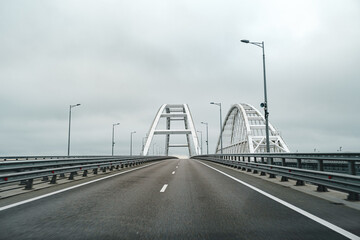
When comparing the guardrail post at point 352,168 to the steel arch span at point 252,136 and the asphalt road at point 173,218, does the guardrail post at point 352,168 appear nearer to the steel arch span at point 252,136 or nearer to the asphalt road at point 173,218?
the asphalt road at point 173,218

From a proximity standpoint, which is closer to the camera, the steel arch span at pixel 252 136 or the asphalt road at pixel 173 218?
the asphalt road at pixel 173 218

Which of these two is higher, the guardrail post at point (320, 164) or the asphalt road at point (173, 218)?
the guardrail post at point (320, 164)

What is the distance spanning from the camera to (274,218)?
205 inches

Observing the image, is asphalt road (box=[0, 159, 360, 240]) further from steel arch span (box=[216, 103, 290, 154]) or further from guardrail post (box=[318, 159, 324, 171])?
steel arch span (box=[216, 103, 290, 154])

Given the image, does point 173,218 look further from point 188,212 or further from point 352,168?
point 352,168

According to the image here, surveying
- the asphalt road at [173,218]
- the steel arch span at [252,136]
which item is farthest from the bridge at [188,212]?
the steel arch span at [252,136]

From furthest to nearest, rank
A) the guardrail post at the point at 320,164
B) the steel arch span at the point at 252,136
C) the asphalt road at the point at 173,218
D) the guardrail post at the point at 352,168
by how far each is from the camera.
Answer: the steel arch span at the point at 252,136 < the guardrail post at the point at 320,164 < the guardrail post at the point at 352,168 < the asphalt road at the point at 173,218

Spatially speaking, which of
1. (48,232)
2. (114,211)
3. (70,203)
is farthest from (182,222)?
(70,203)

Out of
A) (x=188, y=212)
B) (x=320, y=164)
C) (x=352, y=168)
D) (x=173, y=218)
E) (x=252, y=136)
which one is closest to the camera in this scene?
(x=173, y=218)

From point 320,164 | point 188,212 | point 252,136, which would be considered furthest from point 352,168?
point 252,136

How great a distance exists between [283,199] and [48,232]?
543 centimetres

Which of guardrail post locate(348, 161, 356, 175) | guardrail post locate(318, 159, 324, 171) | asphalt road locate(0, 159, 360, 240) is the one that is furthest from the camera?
guardrail post locate(318, 159, 324, 171)

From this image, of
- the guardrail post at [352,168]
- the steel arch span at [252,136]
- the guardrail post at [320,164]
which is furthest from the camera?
the steel arch span at [252,136]

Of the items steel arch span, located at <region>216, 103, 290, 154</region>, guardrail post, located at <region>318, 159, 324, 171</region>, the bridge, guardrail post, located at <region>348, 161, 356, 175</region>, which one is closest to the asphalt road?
the bridge
